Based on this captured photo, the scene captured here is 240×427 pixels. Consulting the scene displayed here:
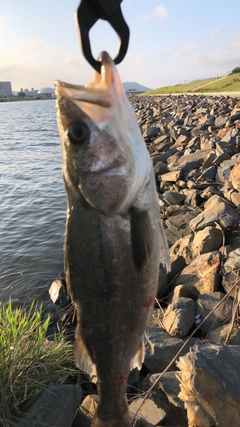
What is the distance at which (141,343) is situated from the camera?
2.59 m

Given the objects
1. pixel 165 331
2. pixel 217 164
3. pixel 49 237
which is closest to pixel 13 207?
pixel 49 237

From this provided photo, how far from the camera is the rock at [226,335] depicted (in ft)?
15.9

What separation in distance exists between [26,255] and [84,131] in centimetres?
991

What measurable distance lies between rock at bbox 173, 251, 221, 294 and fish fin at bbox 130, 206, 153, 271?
4.05 metres

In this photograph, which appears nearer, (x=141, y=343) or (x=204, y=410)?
(x=141, y=343)

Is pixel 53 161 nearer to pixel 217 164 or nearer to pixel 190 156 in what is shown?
pixel 190 156

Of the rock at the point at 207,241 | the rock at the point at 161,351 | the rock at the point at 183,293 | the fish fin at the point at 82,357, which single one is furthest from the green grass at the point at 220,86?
the fish fin at the point at 82,357

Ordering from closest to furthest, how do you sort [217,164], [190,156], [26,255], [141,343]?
[141,343] < [26,255] < [217,164] < [190,156]

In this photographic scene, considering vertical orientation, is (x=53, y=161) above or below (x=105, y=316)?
below

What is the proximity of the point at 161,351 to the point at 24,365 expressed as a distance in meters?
1.93

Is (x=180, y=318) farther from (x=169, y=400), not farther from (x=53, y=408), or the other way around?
(x=53, y=408)

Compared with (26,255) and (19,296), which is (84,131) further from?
(26,255)

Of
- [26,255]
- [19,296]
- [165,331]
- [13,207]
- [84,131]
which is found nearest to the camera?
[84,131]

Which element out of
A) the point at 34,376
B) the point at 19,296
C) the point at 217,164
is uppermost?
the point at 217,164
